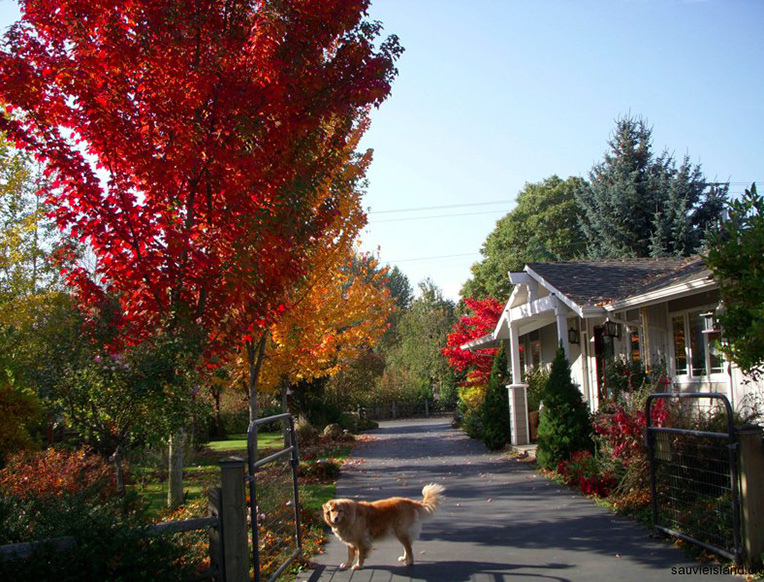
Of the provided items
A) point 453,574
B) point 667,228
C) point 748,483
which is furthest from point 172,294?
point 667,228

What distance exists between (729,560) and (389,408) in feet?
118

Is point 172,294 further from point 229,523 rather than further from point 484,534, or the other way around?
point 484,534

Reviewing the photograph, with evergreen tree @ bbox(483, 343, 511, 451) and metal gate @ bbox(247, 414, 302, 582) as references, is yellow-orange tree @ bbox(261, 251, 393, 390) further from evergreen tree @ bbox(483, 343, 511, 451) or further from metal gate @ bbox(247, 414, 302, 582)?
metal gate @ bbox(247, 414, 302, 582)

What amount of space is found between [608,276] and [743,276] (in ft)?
36.9

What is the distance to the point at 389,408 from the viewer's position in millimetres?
42562

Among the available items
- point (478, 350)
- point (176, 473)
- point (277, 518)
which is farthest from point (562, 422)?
point (478, 350)

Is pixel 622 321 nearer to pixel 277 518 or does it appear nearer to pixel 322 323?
pixel 322 323

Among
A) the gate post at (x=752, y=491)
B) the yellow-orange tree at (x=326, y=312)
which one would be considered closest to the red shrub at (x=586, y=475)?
the gate post at (x=752, y=491)

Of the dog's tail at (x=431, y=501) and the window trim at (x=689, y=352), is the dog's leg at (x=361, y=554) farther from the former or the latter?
the window trim at (x=689, y=352)

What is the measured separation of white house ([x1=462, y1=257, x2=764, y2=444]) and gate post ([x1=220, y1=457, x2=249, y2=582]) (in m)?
5.98

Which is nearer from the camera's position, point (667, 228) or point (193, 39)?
point (193, 39)

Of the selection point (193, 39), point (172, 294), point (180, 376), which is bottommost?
point (180, 376)

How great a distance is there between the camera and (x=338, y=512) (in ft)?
24.3

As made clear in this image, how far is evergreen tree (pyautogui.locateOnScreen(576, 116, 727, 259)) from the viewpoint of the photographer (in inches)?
1134
